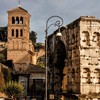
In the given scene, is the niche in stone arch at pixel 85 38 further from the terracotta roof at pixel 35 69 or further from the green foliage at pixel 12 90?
the terracotta roof at pixel 35 69

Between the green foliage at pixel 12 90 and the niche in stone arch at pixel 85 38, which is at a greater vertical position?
the niche in stone arch at pixel 85 38

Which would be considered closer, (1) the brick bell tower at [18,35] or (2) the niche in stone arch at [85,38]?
(2) the niche in stone arch at [85,38]

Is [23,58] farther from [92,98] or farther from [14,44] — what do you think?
[92,98]

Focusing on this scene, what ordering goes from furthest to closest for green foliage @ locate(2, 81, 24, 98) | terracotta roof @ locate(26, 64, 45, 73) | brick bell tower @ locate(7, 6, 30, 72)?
1. brick bell tower @ locate(7, 6, 30, 72)
2. terracotta roof @ locate(26, 64, 45, 73)
3. green foliage @ locate(2, 81, 24, 98)

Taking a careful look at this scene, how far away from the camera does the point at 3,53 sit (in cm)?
8894

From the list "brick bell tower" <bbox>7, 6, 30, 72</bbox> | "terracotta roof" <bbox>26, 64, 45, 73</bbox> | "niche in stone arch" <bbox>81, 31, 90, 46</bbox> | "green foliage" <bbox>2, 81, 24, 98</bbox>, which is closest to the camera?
"niche in stone arch" <bbox>81, 31, 90, 46</bbox>

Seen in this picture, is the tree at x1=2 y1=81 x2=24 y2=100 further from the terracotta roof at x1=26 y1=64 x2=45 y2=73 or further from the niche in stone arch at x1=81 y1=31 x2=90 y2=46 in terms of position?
the terracotta roof at x1=26 y1=64 x2=45 y2=73

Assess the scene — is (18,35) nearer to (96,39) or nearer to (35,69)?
(35,69)

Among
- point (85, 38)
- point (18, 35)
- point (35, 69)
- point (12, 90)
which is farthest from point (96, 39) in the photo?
point (18, 35)

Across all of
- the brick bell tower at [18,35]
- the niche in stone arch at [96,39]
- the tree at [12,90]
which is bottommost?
the tree at [12,90]

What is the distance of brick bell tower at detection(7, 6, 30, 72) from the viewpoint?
7488 centimetres

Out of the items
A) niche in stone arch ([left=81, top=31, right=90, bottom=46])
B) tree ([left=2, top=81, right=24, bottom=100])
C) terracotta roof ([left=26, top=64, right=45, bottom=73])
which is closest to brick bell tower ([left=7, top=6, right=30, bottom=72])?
terracotta roof ([left=26, top=64, right=45, bottom=73])

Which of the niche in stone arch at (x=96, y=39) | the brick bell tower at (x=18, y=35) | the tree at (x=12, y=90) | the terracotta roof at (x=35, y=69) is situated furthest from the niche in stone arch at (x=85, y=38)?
the brick bell tower at (x=18, y=35)

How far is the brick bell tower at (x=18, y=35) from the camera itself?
7488 cm
